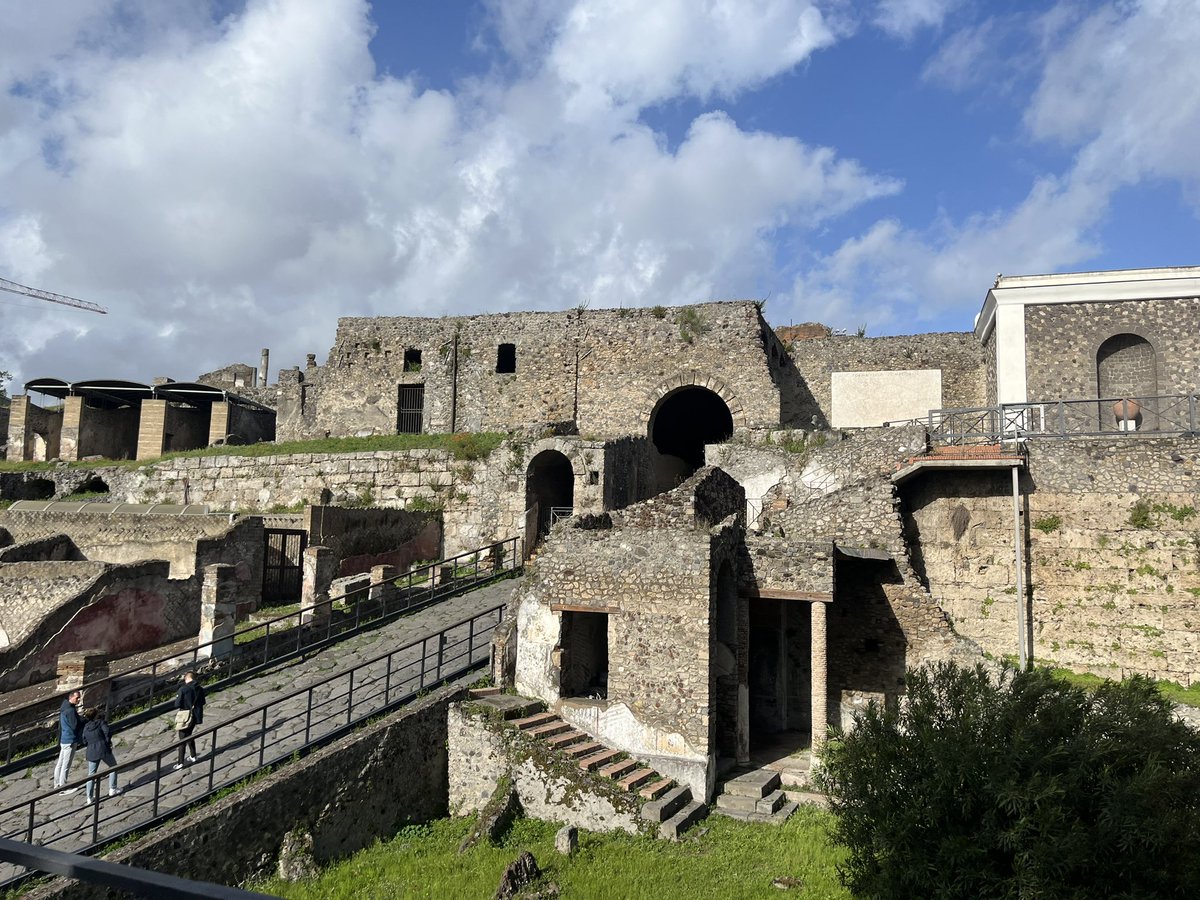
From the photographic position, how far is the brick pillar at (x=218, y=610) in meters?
13.9

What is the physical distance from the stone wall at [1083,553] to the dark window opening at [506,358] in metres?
15.0

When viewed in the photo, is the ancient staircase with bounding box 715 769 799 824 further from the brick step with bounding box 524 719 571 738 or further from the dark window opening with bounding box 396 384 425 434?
the dark window opening with bounding box 396 384 425 434

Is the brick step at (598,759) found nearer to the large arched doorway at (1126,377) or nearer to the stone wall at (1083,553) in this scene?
the stone wall at (1083,553)

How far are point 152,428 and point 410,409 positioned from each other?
1027cm

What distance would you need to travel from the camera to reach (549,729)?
1246 cm

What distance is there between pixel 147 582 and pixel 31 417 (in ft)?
70.2

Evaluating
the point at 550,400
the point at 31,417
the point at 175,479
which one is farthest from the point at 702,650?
the point at 31,417

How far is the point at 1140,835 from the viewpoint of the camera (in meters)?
6.80

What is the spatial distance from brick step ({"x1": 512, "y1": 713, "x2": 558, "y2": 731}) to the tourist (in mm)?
5706

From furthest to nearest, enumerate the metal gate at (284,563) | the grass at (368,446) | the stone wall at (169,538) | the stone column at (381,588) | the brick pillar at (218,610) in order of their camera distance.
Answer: the grass at (368,446) → the metal gate at (284,563) → the stone wall at (169,538) → the stone column at (381,588) → the brick pillar at (218,610)

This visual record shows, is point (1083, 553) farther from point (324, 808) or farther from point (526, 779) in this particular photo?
point (324, 808)

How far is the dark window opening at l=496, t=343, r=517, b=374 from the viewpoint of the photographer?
2742 cm

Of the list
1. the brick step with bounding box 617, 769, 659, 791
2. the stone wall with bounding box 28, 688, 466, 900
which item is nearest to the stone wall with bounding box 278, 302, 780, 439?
the brick step with bounding box 617, 769, 659, 791

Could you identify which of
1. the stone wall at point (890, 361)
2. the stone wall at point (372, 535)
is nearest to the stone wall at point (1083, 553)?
the stone wall at point (890, 361)
